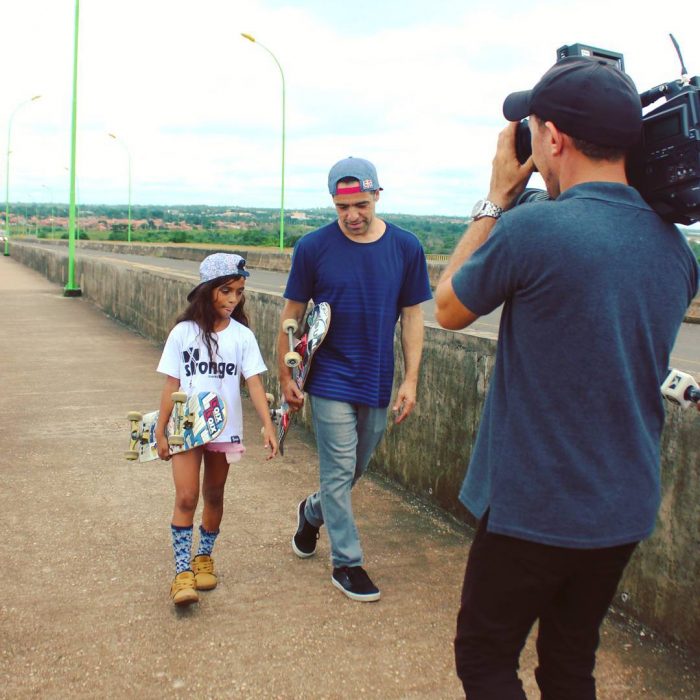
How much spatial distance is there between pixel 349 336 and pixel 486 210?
1.82 meters

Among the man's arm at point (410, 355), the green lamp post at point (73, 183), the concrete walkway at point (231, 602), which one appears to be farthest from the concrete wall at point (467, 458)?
the green lamp post at point (73, 183)

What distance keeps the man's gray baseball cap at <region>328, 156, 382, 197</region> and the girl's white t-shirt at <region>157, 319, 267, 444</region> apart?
30.8 inches

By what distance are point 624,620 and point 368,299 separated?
1.70 meters

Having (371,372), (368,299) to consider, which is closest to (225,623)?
(371,372)

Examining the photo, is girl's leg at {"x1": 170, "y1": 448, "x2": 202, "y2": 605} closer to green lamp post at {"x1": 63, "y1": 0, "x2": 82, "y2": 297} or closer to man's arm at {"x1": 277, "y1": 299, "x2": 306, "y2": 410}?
man's arm at {"x1": 277, "y1": 299, "x2": 306, "y2": 410}

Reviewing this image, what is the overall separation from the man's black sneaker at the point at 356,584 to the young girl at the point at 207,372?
559 mm

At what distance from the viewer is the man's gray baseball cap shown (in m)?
3.84

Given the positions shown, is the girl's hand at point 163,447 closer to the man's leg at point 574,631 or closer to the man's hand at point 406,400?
the man's hand at point 406,400

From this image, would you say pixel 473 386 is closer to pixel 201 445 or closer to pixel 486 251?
pixel 201 445

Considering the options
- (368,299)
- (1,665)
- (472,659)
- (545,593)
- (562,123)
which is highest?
(562,123)

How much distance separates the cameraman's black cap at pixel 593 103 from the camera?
1.89 metres

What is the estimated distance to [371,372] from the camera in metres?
3.98

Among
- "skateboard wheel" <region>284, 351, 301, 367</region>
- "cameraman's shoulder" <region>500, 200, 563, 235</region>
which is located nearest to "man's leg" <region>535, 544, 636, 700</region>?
"cameraman's shoulder" <region>500, 200, 563, 235</region>

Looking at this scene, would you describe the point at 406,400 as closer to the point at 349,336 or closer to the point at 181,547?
the point at 349,336
